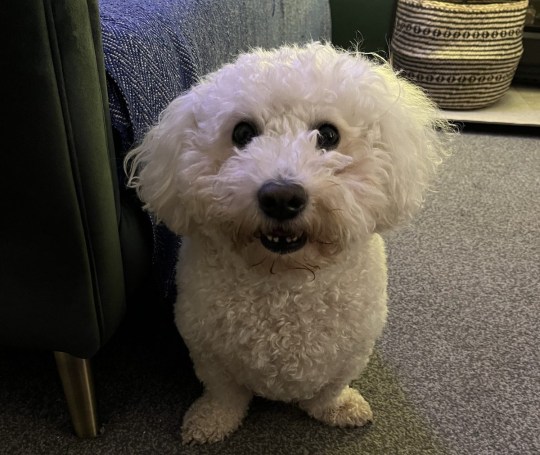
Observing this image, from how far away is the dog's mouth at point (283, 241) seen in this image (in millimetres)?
680

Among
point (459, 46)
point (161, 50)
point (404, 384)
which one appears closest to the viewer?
point (161, 50)

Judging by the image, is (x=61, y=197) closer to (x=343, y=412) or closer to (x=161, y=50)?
(x=161, y=50)

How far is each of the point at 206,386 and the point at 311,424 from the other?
0.67ft

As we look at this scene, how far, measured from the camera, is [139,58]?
0.83m

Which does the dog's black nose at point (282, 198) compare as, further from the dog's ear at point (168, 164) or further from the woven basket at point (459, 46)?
the woven basket at point (459, 46)

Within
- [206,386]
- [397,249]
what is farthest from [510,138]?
[206,386]

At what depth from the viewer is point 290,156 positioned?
0.68m

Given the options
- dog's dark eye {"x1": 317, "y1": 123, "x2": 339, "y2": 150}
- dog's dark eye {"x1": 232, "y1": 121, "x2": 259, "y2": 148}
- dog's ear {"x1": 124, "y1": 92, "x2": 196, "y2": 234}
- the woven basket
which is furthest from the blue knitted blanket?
the woven basket

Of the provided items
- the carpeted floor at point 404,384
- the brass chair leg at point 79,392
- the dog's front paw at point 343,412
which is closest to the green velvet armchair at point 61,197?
the brass chair leg at point 79,392

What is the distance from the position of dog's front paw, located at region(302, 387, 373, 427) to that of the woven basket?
1.52 meters

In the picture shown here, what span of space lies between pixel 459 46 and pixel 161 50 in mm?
1508

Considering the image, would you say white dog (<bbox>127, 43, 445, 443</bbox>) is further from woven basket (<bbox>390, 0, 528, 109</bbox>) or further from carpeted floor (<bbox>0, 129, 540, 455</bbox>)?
woven basket (<bbox>390, 0, 528, 109</bbox>)

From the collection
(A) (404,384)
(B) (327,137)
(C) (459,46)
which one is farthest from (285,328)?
(C) (459,46)

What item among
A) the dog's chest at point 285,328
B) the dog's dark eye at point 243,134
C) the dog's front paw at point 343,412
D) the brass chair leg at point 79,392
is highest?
the dog's dark eye at point 243,134
